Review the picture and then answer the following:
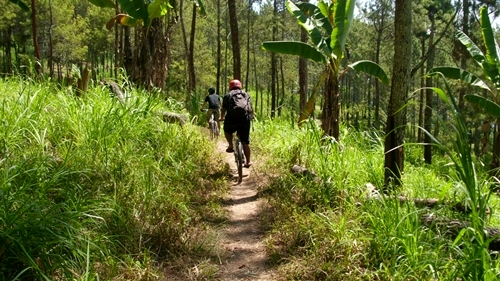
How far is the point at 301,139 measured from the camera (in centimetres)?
729

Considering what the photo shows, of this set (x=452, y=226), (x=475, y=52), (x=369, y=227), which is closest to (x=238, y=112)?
(x=369, y=227)

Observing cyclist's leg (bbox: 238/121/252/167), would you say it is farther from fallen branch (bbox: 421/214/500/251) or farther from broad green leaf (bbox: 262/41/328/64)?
fallen branch (bbox: 421/214/500/251)

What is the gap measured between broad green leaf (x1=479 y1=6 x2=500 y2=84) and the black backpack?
19.3 feet

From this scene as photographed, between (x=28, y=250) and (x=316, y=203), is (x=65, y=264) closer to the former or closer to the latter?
(x=28, y=250)

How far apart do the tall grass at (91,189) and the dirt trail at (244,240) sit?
0.33 metres

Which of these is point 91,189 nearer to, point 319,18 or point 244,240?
point 244,240

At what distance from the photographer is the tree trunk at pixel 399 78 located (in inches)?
177

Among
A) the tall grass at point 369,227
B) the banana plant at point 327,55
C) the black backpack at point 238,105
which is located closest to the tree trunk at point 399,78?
the tall grass at point 369,227

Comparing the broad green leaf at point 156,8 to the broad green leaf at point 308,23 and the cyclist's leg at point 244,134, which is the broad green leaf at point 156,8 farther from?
the broad green leaf at point 308,23

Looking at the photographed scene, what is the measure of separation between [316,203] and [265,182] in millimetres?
1810

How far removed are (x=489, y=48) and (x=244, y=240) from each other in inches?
309

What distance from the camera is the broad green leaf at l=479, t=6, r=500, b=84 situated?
27.8 feet

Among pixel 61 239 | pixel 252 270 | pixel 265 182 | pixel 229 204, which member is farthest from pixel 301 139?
pixel 61 239

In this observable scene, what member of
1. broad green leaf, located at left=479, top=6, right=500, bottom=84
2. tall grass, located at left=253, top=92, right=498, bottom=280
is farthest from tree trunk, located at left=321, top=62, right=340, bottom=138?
broad green leaf, located at left=479, top=6, right=500, bottom=84
